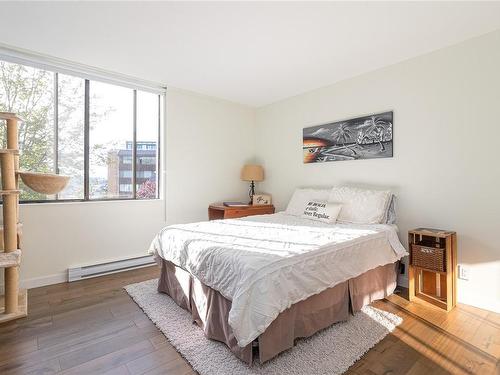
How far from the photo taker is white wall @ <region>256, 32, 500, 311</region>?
2.20m

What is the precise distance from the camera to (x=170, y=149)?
11.6ft

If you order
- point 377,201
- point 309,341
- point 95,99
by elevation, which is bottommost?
point 309,341

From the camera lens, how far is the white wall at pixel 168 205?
2.73 meters

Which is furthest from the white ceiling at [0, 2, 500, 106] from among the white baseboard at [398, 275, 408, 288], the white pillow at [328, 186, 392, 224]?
the white baseboard at [398, 275, 408, 288]

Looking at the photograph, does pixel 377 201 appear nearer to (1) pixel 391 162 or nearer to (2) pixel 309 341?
(1) pixel 391 162

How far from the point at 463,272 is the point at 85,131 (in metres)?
4.13

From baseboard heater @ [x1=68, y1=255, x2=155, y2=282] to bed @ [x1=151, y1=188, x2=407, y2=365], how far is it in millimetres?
894

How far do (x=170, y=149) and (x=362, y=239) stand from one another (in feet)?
8.60

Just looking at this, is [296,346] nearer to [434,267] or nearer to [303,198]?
[434,267]

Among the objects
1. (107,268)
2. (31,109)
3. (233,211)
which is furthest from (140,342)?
(31,109)

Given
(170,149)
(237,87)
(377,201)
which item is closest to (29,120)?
(170,149)

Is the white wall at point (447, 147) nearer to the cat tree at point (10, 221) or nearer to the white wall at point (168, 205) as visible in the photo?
the white wall at point (168, 205)

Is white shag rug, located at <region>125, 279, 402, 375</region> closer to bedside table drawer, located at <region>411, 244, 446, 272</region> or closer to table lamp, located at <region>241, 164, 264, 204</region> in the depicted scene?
bedside table drawer, located at <region>411, 244, 446, 272</region>

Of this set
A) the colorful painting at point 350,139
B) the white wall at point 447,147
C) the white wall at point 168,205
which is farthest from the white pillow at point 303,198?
the white wall at point 168,205
